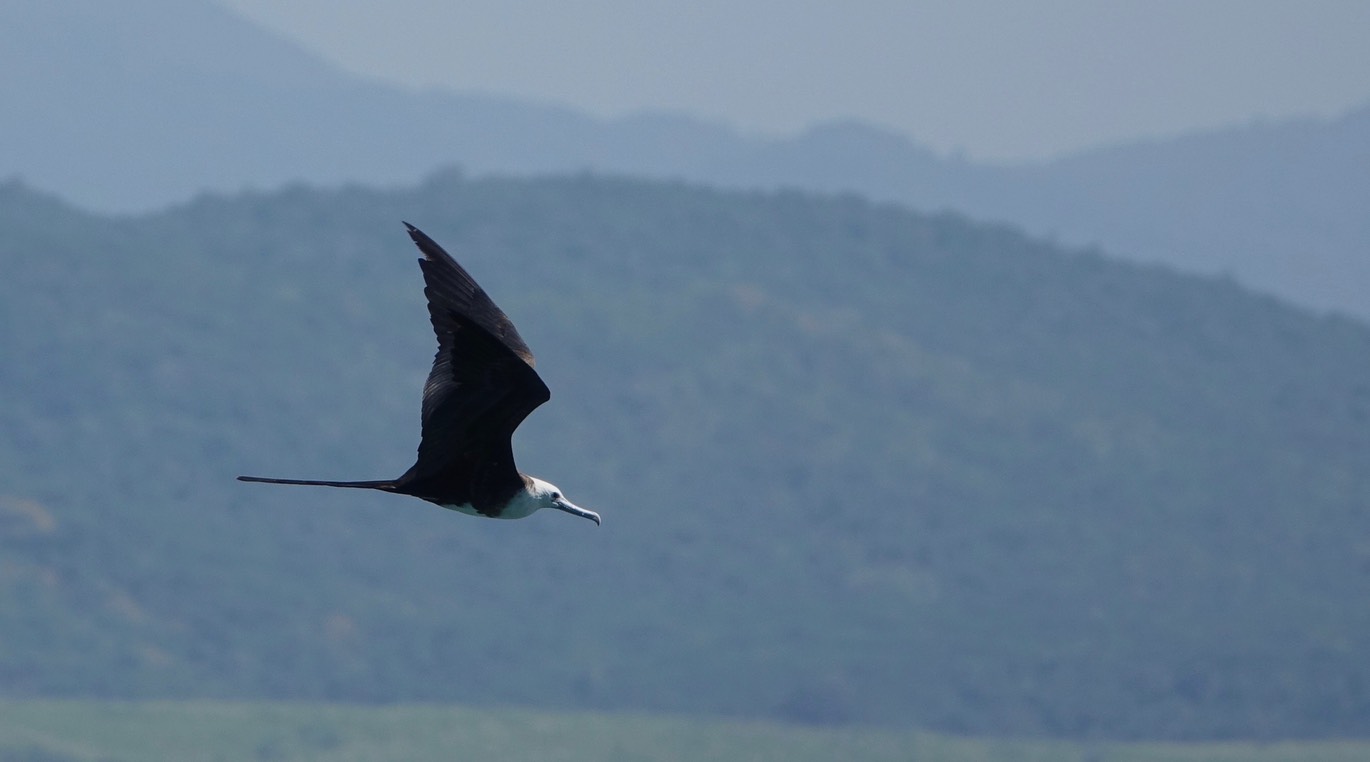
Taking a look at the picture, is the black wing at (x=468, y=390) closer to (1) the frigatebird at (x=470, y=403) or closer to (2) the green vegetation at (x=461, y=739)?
(1) the frigatebird at (x=470, y=403)

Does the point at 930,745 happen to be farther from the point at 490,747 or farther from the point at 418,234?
the point at 418,234

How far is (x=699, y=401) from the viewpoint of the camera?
189 m

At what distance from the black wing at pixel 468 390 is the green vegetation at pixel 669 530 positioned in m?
124

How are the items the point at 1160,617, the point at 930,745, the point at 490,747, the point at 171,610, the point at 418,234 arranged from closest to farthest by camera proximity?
the point at 418,234, the point at 490,747, the point at 930,745, the point at 171,610, the point at 1160,617

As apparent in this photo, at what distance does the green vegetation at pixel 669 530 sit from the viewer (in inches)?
5733

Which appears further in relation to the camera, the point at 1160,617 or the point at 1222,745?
the point at 1160,617

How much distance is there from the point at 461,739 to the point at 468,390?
370ft

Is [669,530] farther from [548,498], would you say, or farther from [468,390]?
[468,390]

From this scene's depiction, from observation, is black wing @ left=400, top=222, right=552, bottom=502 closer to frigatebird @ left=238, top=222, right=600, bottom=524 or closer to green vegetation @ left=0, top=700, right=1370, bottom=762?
frigatebird @ left=238, top=222, right=600, bottom=524

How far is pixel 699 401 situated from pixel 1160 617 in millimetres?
44431

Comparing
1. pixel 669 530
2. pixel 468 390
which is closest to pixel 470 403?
pixel 468 390

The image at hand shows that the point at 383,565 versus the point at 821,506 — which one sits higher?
the point at 821,506

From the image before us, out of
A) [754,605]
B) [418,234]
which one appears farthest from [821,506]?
[418,234]

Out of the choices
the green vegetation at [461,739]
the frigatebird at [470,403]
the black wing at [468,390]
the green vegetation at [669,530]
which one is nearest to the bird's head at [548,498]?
→ the frigatebird at [470,403]
